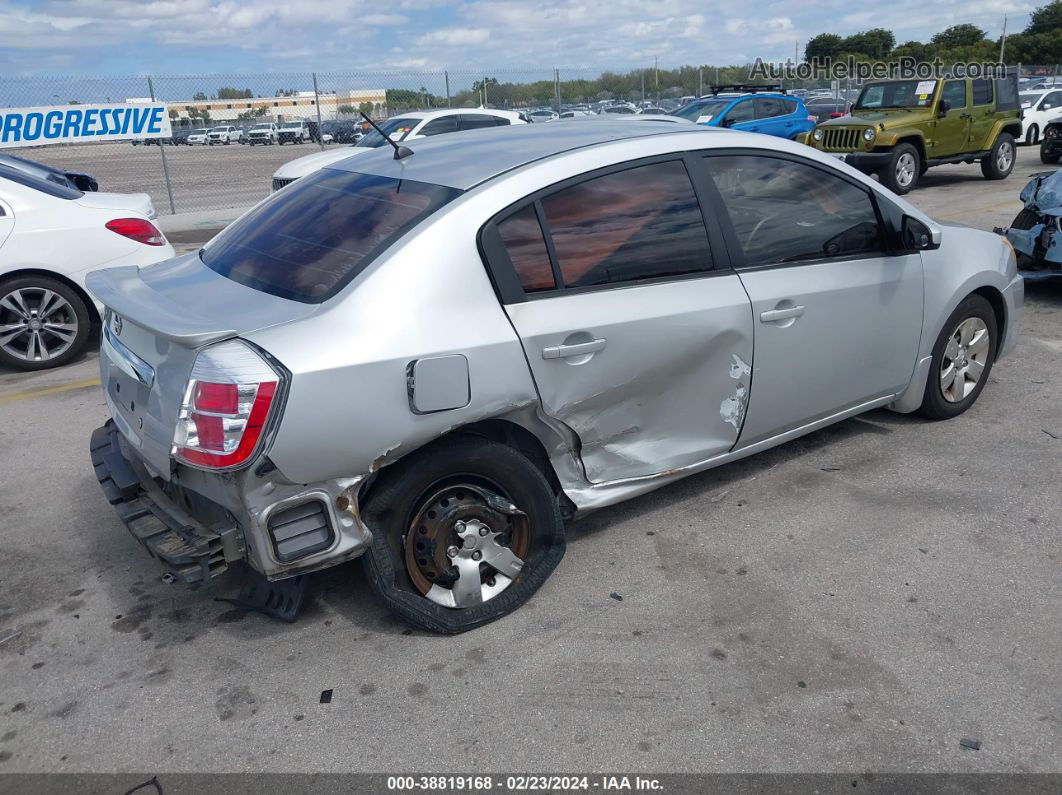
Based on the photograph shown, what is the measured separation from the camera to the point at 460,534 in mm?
3312

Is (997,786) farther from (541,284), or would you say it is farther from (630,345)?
(541,284)

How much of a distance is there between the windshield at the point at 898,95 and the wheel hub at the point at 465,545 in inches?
587

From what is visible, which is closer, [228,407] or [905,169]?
[228,407]

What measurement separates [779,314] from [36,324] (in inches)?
218

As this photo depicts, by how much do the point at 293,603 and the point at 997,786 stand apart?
2.36 meters

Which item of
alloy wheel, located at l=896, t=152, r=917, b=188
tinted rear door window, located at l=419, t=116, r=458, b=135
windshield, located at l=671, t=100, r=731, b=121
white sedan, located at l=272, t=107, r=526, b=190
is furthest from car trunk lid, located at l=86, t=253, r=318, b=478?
windshield, located at l=671, t=100, r=731, b=121

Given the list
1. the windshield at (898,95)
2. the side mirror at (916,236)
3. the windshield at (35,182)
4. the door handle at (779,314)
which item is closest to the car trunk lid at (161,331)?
the door handle at (779,314)

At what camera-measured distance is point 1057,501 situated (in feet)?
13.9

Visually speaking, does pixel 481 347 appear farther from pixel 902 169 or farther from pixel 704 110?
pixel 704 110

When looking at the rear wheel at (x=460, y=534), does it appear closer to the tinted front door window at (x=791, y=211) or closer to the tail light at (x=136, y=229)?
the tinted front door window at (x=791, y=211)

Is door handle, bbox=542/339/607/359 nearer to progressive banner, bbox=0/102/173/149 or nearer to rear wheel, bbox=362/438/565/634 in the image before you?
rear wheel, bbox=362/438/565/634

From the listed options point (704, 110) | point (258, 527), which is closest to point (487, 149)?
point (258, 527)

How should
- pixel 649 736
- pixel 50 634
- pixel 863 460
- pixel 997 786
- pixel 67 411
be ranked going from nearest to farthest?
pixel 997 786, pixel 649 736, pixel 50 634, pixel 863 460, pixel 67 411

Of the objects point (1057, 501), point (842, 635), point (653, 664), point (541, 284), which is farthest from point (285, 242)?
point (1057, 501)
